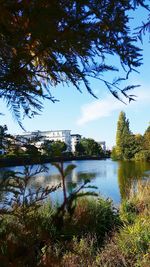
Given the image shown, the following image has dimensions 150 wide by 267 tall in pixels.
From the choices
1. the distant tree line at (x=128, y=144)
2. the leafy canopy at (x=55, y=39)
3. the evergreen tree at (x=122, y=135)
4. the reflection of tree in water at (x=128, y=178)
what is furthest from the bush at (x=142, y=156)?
the leafy canopy at (x=55, y=39)

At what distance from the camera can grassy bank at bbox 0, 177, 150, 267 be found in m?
1.30

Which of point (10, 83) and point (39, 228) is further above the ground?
point (10, 83)

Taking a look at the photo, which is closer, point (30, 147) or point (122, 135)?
point (30, 147)

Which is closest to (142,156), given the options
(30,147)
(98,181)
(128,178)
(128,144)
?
(128,144)

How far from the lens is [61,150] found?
1477 millimetres

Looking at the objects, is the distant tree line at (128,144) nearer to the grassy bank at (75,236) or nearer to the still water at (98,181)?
the still water at (98,181)

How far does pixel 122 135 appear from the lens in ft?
265

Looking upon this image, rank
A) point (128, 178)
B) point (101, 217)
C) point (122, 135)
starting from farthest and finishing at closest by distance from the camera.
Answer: point (122, 135) < point (128, 178) < point (101, 217)

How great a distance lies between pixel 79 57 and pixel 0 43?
0.42 m

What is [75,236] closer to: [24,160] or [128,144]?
[24,160]

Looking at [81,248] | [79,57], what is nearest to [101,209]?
[81,248]

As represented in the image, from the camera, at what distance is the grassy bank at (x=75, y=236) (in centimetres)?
130

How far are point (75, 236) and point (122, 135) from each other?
262 ft

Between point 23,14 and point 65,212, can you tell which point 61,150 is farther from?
point 23,14
